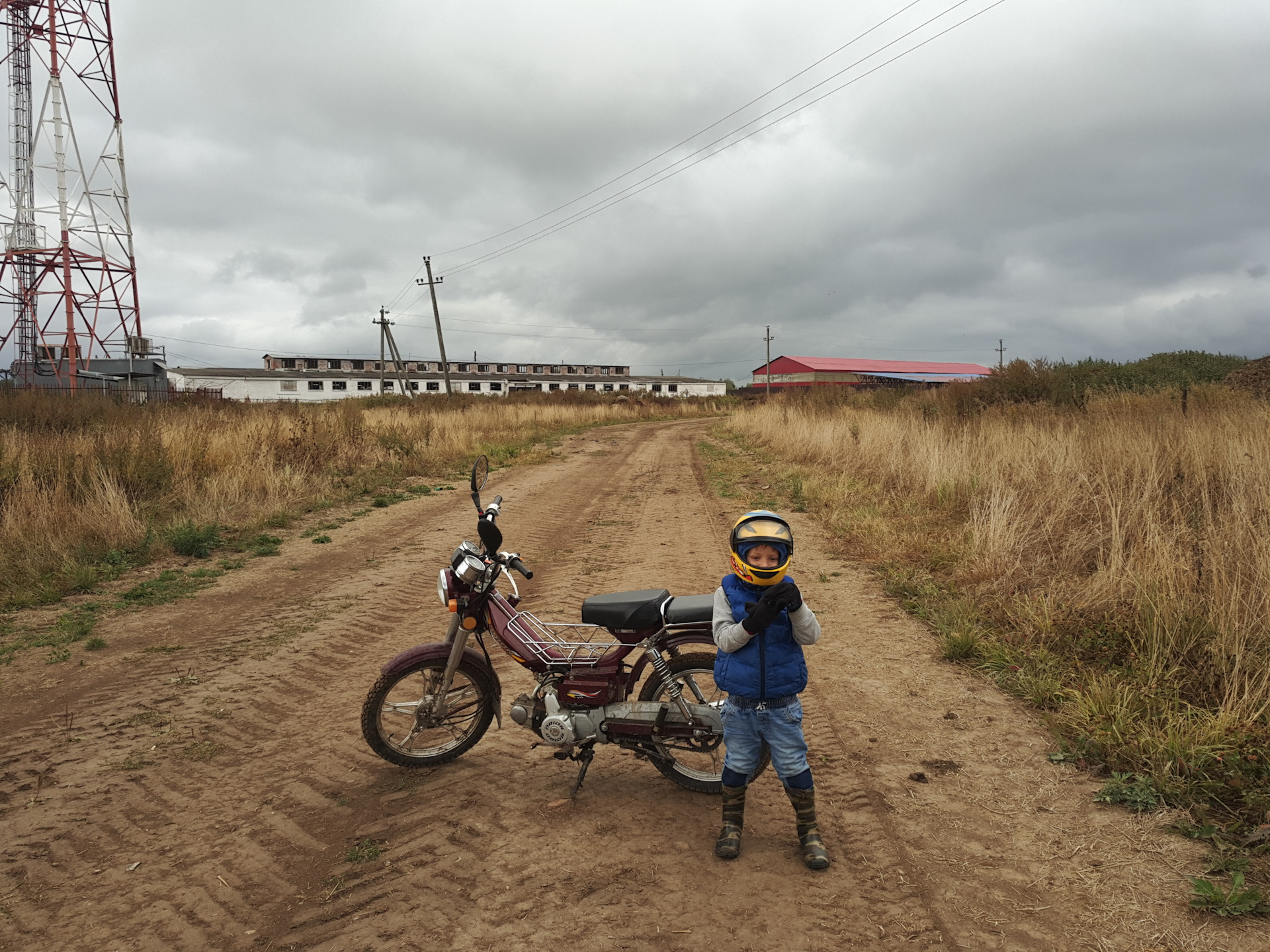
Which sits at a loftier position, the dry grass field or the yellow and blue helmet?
the yellow and blue helmet

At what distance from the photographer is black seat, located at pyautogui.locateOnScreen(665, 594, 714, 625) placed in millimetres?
3469

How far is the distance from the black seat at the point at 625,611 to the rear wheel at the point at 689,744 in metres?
0.30

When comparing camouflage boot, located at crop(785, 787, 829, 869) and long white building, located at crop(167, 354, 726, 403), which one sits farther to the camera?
long white building, located at crop(167, 354, 726, 403)

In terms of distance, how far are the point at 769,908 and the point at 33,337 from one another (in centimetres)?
4056

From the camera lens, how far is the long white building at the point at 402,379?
65000 mm

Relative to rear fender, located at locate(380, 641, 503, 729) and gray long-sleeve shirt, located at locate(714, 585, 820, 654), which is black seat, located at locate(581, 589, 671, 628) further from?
rear fender, located at locate(380, 641, 503, 729)

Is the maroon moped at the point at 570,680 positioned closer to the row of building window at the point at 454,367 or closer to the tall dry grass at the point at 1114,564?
the tall dry grass at the point at 1114,564

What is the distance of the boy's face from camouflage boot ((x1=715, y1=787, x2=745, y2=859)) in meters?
1.05

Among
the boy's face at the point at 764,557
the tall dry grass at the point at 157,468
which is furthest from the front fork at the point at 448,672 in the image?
the tall dry grass at the point at 157,468

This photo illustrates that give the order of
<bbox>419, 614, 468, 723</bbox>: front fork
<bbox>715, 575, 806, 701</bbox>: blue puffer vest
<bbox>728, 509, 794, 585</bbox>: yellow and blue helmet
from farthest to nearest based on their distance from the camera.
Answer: <bbox>419, 614, 468, 723</bbox>: front fork, <bbox>715, 575, 806, 701</bbox>: blue puffer vest, <bbox>728, 509, 794, 585</bbox>: yellow and blue helmet

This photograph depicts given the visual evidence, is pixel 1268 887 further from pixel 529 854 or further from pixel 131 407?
pixel 131 407

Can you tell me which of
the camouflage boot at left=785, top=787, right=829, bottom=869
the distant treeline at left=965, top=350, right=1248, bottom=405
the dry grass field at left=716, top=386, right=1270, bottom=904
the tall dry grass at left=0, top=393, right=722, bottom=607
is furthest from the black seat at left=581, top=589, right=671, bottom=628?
the distant treeline at left=965, top=350, right=1248, bottom=405

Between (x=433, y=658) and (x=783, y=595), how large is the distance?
2.02 metres

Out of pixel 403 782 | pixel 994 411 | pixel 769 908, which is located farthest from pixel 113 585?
pixel 994 411
